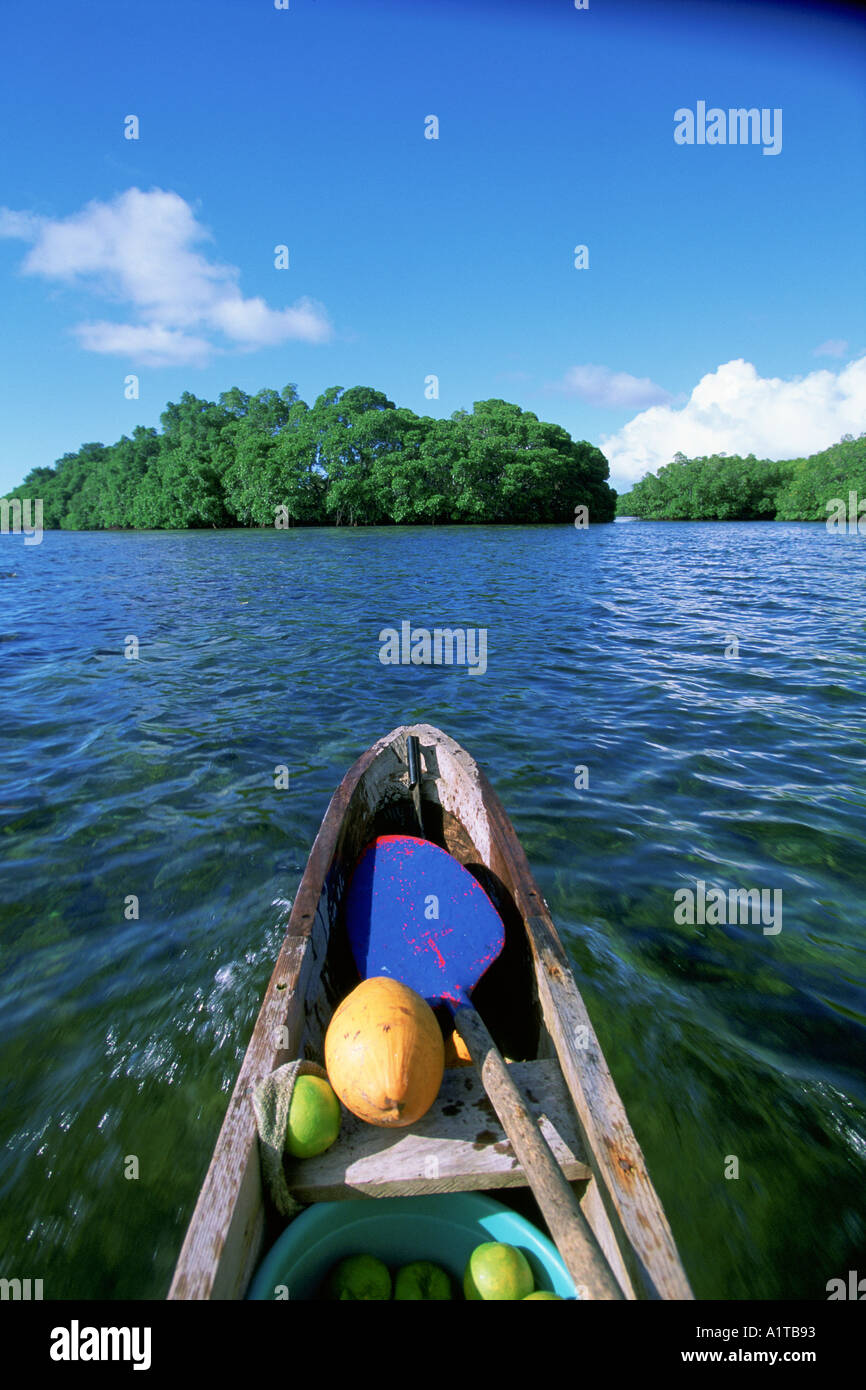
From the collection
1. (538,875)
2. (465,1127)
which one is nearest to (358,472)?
(538,875)

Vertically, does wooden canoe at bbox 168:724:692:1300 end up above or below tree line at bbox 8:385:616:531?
below

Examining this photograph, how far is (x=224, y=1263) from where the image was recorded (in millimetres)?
1622

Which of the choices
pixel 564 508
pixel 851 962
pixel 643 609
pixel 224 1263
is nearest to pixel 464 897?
pixel 224 1263

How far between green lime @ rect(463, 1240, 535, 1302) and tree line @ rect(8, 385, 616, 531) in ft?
218

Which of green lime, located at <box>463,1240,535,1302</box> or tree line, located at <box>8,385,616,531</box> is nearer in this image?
green lime, located at <box>463,1240,535,1302</box>

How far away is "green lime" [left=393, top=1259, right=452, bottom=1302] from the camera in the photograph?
192cm

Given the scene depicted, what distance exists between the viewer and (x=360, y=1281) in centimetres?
192

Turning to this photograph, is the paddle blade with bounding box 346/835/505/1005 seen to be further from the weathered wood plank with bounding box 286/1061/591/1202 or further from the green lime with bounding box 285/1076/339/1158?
the green lime with bounding box 285/1076/339/1158

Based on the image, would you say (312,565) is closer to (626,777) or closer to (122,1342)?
(626,777)

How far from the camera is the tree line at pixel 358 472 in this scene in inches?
2793

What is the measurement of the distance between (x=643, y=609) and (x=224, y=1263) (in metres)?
18.1

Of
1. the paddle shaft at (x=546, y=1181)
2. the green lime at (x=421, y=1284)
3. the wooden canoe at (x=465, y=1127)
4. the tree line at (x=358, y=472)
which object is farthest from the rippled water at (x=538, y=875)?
the tree line at (x=358, y=472)

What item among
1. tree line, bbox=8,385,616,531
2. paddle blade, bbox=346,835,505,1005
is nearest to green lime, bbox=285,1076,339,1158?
paddle blade, bbox=346,835,505,1005

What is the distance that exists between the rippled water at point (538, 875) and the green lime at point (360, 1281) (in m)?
1.12
